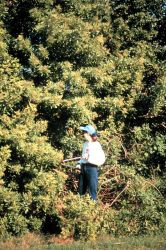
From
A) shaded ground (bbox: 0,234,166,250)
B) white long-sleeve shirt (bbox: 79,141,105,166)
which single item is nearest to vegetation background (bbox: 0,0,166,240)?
shaded ground (bbox: 0,234,166,250)

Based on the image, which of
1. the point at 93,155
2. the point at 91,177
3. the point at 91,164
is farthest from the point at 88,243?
the point at 93,155

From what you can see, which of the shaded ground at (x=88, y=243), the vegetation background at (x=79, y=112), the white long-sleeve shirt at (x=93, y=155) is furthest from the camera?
A: the vegetation background at (x=79, y=112)

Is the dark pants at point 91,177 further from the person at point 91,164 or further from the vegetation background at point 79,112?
the vegetation background at point 79,112

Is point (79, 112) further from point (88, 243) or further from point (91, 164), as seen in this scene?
point (88, 243)

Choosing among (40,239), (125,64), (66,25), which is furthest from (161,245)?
(66,25)

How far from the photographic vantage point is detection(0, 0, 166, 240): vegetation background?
7.82m

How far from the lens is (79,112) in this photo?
337 inches

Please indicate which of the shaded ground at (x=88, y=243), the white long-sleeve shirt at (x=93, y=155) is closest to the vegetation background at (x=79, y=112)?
the shaded ground at (x=88, y=243)

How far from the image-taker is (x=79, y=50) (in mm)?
8930

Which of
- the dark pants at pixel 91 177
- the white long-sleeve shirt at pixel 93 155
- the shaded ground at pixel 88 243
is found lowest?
the shaded ground at pixel 88 243

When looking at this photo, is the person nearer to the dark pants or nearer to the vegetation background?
the dark pants

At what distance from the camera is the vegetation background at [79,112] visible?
7.82 meters

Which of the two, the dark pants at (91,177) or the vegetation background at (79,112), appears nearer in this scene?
the dark pants at (91,177)

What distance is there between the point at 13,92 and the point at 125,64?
3.01 metres
